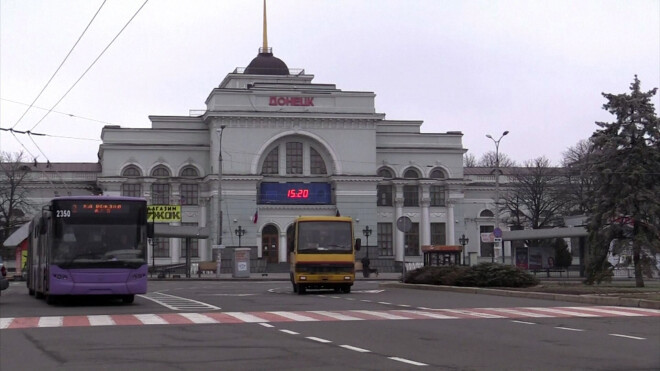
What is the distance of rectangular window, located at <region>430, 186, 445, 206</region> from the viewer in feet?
284

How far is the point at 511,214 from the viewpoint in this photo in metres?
81.1

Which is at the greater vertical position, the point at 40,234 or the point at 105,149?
the point at 105,149

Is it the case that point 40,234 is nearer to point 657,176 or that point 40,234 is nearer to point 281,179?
point 657,176

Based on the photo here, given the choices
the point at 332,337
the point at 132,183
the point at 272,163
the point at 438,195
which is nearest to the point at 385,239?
the point at 438,195

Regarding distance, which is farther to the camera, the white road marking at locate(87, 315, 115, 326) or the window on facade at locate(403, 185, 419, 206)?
the window on facade at locate(403, 185, 419, 206)

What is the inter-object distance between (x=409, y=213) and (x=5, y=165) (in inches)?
1524

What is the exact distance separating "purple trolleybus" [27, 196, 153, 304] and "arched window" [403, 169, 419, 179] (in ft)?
204

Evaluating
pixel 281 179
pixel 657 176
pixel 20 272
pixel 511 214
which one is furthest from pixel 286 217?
pixel 657 176

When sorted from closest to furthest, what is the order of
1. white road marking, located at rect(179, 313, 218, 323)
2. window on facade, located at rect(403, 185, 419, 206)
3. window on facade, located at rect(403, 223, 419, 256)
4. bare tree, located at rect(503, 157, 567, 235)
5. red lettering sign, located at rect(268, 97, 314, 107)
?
white road marking, located at rect(179, 313, 218, 323) < bare tree, located at rect(503, 157, 567, 235) < red lettering sign, located at rect(268, 97, 314, 107) < window on facade, located at rect(403, 223, 419, 256) < window on facade, located at rect(403, 185, 419, 206)

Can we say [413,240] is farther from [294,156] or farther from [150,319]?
[150,319]

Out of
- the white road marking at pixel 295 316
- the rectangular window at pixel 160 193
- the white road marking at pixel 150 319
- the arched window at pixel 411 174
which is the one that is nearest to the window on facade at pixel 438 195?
the arched window at pixel 411 174

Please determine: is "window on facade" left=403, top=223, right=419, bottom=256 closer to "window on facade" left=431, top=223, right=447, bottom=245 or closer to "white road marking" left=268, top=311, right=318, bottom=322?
"window on facade" left=431, top=223, right=447, bottom=245

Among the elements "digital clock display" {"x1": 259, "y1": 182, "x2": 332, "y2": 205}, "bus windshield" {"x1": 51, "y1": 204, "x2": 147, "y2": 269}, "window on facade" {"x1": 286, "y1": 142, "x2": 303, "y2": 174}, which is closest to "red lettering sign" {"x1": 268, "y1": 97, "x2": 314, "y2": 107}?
"window on facade" {"x1": 286, "y1": 142, "x2": 303, "y2": 174}

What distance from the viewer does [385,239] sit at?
8506 centimetres
